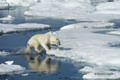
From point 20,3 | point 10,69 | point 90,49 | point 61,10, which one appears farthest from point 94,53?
point 20,3

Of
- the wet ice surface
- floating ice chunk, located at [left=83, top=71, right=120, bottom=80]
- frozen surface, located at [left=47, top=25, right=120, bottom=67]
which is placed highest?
frozen surface, located at [left=47, top=25, right=120, bottom=67]

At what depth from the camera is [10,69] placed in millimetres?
9039

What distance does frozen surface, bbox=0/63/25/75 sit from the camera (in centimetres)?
890

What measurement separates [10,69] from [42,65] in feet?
3.54

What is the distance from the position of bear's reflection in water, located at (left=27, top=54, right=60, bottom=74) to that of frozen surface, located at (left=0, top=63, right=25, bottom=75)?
1.20 feet

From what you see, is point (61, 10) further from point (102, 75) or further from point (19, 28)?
point (102, 75)

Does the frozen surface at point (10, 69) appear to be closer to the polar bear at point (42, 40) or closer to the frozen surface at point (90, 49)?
A: the frozen surface at point (90, 49)

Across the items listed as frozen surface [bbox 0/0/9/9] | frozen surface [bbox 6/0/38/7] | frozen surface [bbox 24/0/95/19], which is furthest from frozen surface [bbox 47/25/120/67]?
frozen surface [bbox 6/0/38/7]

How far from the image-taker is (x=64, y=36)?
14.8m

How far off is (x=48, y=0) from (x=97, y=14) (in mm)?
9795

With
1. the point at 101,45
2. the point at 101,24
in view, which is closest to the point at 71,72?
the point at 101,45

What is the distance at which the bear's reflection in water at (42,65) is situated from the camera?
9.28m

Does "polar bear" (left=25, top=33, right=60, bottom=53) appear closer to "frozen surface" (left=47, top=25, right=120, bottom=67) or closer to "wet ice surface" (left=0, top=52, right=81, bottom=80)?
"frozen surface" (left=47, top=25, right=120, bottom=67)

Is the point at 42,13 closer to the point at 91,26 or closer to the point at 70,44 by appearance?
the point at 91,26
